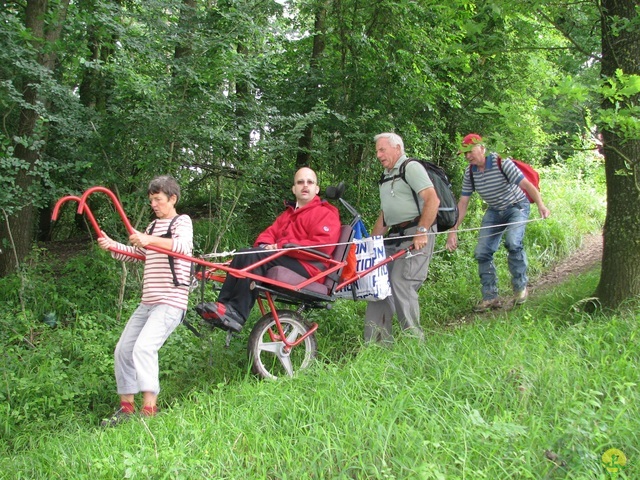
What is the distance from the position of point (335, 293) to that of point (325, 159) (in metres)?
3.94

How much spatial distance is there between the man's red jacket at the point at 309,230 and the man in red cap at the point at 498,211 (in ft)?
4.77

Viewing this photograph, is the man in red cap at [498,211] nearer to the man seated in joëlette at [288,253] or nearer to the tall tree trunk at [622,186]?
the tall tree trunk at [622,186]

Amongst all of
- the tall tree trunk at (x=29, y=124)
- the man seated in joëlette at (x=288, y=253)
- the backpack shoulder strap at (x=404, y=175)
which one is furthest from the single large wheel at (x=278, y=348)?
the tall tree trunk at (x=29, y=124)

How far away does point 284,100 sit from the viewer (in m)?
8.12

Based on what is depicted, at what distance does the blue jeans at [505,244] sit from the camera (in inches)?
235

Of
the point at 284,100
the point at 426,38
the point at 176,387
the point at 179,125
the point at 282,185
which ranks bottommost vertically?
the point at 176,387

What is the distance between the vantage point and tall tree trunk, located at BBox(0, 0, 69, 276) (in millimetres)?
6367

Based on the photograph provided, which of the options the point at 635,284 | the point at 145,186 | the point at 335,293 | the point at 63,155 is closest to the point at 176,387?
the point at 335,293

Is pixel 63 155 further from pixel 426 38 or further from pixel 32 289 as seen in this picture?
pixel 426 38

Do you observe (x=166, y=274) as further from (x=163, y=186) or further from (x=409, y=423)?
(x=409, y=423)

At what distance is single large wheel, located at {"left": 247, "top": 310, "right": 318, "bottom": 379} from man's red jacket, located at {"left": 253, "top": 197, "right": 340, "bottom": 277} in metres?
0.47

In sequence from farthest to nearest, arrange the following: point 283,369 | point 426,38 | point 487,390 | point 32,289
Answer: point 426,38
point 32,289
point 283,369
point 487,390

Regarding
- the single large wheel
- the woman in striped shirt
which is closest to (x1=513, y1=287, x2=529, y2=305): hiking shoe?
the single large wheel

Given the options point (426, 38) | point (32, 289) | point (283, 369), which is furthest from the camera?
point (426, 38)
